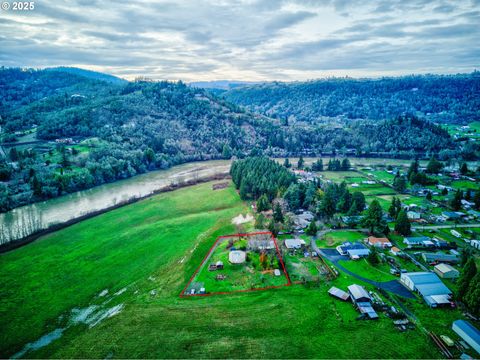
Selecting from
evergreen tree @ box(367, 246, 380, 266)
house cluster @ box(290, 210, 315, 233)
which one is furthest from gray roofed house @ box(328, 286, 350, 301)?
house cluster @ box(290, 210, 315, 233)

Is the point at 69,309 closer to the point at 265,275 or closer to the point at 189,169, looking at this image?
the point at 265,275

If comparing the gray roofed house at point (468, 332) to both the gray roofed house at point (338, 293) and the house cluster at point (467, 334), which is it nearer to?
the house cluster at point (467, 334)

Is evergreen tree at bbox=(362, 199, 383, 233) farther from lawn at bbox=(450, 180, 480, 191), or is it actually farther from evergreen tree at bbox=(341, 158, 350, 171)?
evergreen tree at bbox=(341, 158, 350, 171)

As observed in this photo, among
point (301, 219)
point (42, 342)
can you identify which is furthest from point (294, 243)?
point (42, 342)

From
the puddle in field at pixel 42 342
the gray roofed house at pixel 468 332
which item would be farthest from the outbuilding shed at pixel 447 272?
the puddle in field at pixel 42 342

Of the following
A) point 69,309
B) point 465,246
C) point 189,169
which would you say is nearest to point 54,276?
point 69,309
